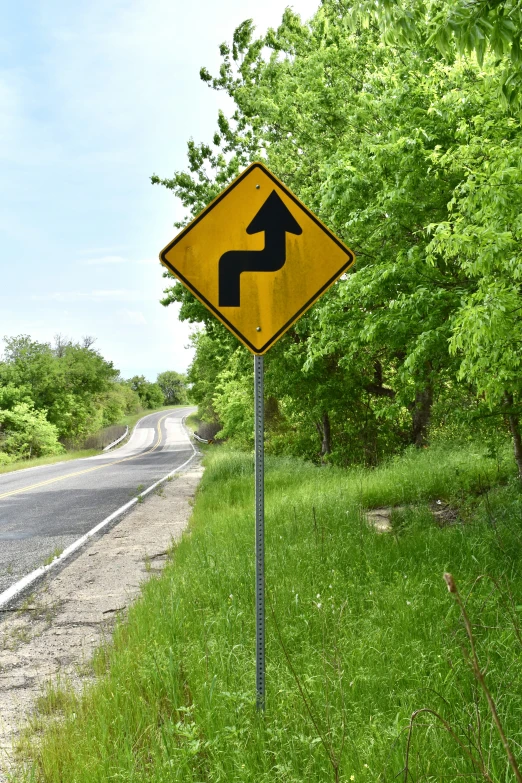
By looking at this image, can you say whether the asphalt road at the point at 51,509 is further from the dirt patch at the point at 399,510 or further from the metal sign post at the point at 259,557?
the metal sign post at the point at 259,557

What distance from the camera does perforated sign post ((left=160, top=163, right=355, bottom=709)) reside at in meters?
3.43

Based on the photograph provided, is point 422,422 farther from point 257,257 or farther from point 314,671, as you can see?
point 257,257

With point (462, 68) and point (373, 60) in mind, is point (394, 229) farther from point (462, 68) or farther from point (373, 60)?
point (373, 60)

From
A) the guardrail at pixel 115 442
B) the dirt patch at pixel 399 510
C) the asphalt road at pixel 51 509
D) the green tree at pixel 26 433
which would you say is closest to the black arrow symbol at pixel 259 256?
the dirt patch at pixel 399 510

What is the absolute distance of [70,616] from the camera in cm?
575

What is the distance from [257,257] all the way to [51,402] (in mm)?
62336

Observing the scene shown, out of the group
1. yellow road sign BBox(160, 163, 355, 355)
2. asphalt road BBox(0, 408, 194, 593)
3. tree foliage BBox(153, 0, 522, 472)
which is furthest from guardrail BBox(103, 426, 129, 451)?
yellow road sign BBox(160, 163, 355, 355)

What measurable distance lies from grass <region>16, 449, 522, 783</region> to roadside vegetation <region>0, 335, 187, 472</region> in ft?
126

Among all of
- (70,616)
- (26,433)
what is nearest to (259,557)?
(70,616)

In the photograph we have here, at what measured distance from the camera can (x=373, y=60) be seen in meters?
12.3

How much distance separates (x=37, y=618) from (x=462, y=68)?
23.1 ft

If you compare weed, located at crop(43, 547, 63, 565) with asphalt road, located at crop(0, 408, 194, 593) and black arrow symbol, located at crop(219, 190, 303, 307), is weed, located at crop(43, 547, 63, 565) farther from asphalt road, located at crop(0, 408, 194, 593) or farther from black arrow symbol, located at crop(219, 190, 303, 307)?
black arrow symbol, located at crop(219, 190, 303, 307)

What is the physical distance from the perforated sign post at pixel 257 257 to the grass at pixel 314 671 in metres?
1.60

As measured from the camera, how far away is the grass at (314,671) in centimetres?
268
